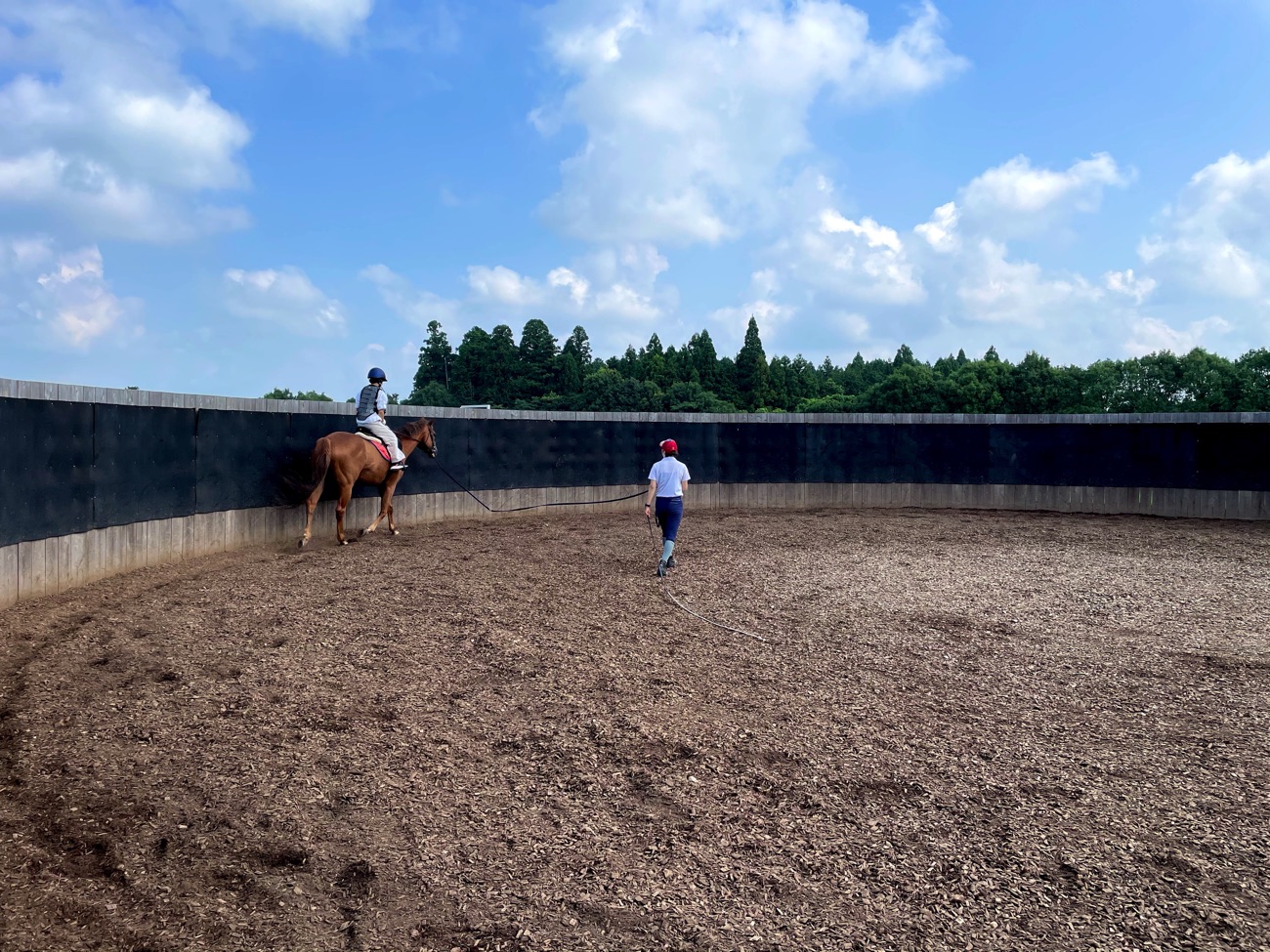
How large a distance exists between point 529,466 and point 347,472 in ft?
17.1

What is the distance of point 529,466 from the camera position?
16.3 meters

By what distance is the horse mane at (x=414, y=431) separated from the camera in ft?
42.8

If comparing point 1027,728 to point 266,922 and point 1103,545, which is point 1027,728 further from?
point 1103,545

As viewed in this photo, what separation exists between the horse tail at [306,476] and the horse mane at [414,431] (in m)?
1.51

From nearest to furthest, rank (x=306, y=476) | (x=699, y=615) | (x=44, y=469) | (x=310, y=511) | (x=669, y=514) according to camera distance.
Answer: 1. (x=699, y=615)
2. (x=44, y=469)
3. (x=669, y=514)
4. (x=310, y=511)
5. (x=306, y=476)

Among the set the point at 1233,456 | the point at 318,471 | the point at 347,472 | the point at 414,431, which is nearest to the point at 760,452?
the point at 414,431

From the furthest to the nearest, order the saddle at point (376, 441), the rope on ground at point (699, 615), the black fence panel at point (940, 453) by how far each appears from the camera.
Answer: the black fence panel at point (940, 453)
the saddle at point (376, 441)
the rope on ground at point (699, 615)

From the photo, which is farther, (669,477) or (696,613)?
(669,477)

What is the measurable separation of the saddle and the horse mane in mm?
882

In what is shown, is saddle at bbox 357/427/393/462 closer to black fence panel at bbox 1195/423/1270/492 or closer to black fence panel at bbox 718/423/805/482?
black fence panel at bbox 718/423/805/482

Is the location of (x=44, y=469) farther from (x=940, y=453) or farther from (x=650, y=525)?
(x=940, y=453)

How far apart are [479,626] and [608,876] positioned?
400 centimetres

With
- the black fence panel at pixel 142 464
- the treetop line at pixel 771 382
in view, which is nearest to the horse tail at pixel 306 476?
the black fence panel at pixel 142 464

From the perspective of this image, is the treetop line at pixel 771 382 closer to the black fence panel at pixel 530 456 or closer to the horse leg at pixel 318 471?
the black fence panel at pixel 530 456
